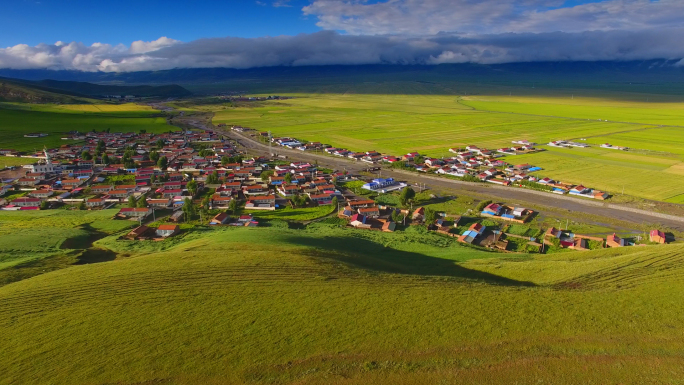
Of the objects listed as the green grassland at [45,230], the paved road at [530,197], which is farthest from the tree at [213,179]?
the paved road at [530,197]

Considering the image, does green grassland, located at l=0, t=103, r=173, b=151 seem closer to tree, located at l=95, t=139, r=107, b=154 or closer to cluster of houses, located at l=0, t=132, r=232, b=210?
cluster of houses, located at l=0, t=132, r=232, b=210

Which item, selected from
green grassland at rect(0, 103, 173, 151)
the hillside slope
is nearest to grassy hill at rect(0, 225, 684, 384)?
green grassland at rect(0, 103, 173, 151)

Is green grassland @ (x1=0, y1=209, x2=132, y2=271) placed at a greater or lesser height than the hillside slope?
lesser

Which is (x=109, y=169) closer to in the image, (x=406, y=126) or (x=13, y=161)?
(x=13, y=161)

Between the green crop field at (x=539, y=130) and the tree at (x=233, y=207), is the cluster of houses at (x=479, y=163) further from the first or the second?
the tree at (x=233, y=207)

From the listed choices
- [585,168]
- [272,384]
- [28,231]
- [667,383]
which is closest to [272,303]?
[272,384]

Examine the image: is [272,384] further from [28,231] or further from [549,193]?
[549,193]
